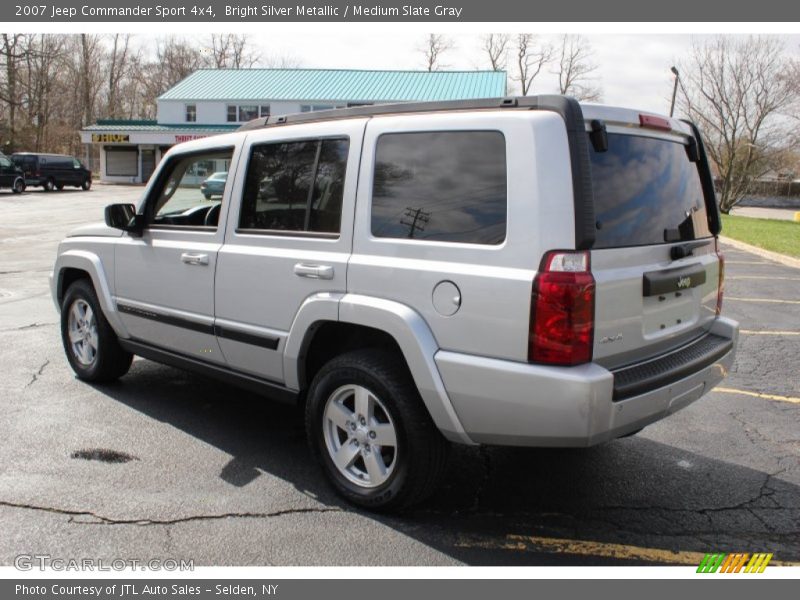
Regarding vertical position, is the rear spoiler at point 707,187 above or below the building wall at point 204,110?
below

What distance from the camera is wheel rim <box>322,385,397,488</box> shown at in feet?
11.6

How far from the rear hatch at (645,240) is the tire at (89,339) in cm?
391

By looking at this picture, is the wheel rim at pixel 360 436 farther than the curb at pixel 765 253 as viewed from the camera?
No

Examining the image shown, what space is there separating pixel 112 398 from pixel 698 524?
163 inches

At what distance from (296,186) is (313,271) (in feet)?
1.93

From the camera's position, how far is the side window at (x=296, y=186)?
3779mm

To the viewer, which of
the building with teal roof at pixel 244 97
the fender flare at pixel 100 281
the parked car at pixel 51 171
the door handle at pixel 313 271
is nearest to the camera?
the door handle at pixel 313 271

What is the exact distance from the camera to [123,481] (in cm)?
389

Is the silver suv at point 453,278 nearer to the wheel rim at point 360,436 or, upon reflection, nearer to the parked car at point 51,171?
the wheel rim at point 360,436

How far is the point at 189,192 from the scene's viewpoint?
486 centimetres

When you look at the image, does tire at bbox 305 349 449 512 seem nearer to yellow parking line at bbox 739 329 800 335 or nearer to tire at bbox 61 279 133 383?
tire at bbox 61 279 133 383

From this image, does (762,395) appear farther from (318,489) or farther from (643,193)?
(318,489)

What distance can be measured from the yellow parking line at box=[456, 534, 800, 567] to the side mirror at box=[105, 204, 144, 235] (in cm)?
315

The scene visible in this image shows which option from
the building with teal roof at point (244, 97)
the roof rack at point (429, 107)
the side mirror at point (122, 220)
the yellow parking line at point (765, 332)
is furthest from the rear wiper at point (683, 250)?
the building with teal roof at point (244, 97)
